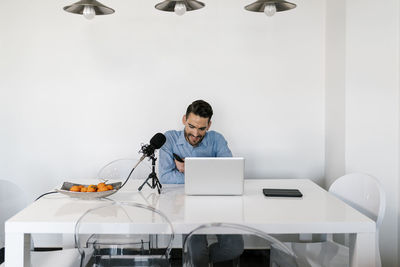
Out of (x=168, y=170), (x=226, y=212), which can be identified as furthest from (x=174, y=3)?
(x=226, y=212)

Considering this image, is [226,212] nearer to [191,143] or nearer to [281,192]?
[281,192]

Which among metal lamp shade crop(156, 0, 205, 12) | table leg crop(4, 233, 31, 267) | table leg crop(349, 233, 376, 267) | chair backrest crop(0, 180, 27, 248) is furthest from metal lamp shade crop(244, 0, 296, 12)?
chair backrest crop(0, 180, 27, 248)

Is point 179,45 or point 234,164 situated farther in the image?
point 179,45

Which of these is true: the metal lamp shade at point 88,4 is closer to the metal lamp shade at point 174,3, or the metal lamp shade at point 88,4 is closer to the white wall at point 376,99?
the metal lamp shade at point 174,3

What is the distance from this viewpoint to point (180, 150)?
3199mm

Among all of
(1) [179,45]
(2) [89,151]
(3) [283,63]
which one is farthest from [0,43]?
(3) [283,63]

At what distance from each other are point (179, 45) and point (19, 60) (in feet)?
4.88

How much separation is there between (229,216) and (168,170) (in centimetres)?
103

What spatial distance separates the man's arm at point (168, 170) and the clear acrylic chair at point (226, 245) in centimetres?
149

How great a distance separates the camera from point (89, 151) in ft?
12.4

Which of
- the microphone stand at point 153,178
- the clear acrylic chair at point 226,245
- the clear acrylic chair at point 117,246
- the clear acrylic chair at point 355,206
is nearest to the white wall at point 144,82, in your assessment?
the microphone stand at point 153,178

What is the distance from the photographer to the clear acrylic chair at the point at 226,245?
1.33 meters

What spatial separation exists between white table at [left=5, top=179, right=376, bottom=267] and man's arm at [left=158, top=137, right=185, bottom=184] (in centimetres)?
40

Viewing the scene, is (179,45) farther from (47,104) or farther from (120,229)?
(120,229)
